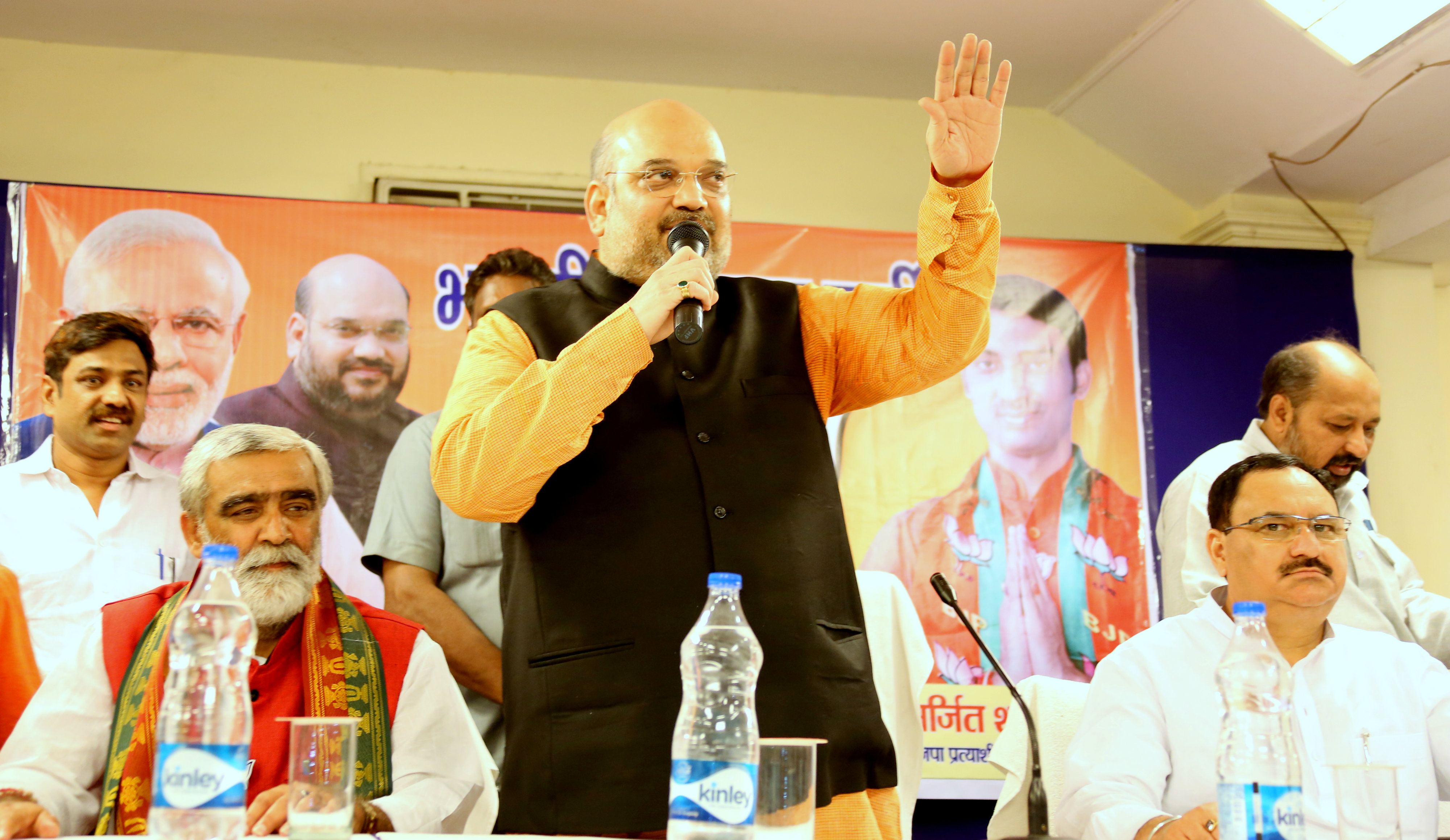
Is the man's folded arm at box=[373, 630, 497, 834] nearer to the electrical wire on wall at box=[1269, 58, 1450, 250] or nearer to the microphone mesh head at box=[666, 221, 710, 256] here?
the microphone mesh head at box=[666, 221, 710, 256]

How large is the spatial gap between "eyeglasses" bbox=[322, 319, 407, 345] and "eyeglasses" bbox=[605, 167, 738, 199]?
7.33 feet

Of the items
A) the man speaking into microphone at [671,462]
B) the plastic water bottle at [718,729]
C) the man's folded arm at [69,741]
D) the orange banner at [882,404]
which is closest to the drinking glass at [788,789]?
the plastic water bottle at [718,729]

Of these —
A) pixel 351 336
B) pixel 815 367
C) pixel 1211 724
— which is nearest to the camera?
pixel 815 367

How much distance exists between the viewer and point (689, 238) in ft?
5.66

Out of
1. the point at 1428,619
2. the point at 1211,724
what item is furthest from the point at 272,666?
the point at 1428,619

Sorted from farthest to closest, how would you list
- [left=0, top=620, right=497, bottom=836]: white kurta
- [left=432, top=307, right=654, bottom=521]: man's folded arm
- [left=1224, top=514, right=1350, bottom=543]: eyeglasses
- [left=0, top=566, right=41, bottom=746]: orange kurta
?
[left=0, top=566, right=41, bottom=746]: orange kurta
[left=1224, top=514, right=1350, bottom=543]: eyeglasses
[left=0, top=620, right=497, bottom=836]: white kurta
[left=432, top=307, right=654, bottom=521]: man's folded arm

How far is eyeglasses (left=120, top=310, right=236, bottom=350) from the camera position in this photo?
371 cm

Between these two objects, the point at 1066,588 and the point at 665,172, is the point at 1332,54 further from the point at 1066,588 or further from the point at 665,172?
the point at 665,172

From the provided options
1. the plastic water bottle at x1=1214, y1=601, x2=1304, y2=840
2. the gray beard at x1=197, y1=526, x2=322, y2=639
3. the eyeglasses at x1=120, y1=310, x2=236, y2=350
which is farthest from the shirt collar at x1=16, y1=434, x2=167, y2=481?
the plastic water bottle at x1=1214, y1=601, x2=1304, y2=840

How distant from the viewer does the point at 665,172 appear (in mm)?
1779

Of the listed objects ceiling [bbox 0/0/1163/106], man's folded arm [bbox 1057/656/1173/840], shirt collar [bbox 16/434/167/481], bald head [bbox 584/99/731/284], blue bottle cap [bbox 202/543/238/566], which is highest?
ceiling [bbox 0/0/1163/106]

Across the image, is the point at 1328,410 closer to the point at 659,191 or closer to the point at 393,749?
the point at 659,191

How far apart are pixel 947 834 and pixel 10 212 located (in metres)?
3.38

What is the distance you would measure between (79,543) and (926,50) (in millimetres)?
3076
